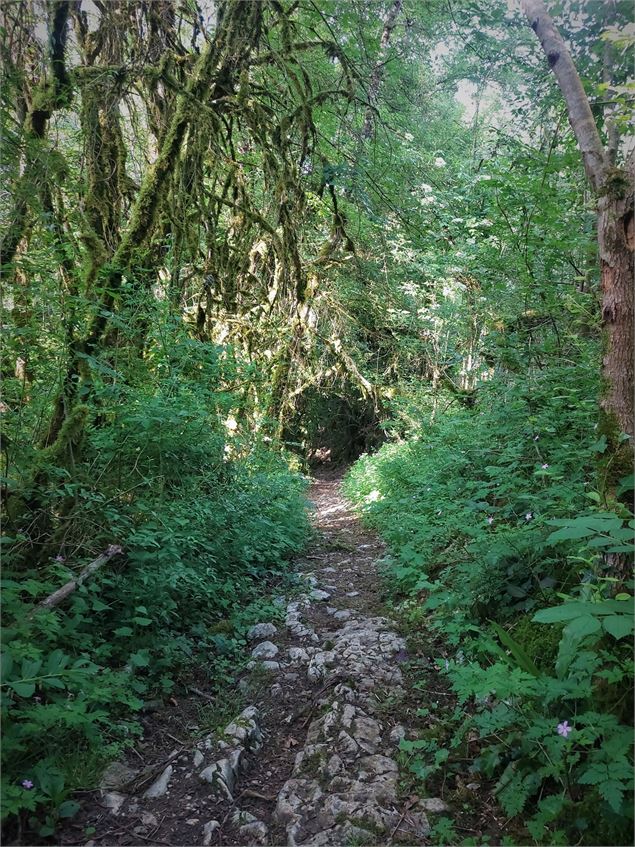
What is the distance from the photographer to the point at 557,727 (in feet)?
6.57

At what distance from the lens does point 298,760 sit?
8.90 feet

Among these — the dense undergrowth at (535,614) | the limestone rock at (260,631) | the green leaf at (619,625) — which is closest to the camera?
the green leaf at (619,625)

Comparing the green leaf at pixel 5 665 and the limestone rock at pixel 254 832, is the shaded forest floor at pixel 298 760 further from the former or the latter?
the green leaf at pixel 5 665

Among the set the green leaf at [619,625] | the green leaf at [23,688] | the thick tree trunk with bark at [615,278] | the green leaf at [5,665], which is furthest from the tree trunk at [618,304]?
the green leaf at [5,665]

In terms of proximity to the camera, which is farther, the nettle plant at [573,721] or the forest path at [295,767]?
the forest path at [295,767]

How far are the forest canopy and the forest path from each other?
0.28 m

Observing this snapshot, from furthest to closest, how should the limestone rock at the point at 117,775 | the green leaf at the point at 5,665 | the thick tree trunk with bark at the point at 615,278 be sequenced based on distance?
the thick tree trunk with bark at the point at 615,278, the limestone rock at the point at 117,775, the green leaf at the point at 5,665

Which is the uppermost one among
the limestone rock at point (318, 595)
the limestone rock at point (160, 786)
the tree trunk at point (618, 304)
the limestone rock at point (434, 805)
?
the tree trunk at point (618, 304)

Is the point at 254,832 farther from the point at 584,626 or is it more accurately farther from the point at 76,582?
the point at 584,626

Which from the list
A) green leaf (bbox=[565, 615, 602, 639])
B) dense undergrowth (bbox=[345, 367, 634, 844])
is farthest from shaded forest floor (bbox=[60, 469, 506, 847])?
green leaf (bbox=[565, 615, 602, 639])

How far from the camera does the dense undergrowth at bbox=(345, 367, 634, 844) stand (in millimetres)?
1885

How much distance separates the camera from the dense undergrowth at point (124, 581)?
7.25 feet

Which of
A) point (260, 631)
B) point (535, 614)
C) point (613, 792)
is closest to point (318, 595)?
point (260, 631)

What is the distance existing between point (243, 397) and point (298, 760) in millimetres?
4096
